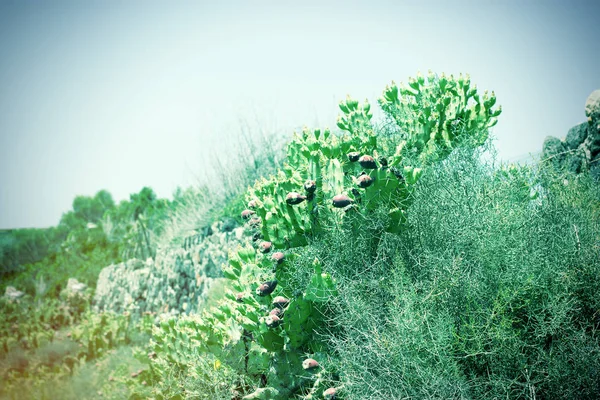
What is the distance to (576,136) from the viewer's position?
4.51m

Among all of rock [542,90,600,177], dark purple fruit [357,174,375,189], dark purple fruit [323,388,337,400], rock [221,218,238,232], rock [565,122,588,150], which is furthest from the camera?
rock [221,218,238,232]

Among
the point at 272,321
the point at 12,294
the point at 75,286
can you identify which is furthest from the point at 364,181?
the point at 75,286

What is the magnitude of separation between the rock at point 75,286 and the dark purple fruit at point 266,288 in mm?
7212

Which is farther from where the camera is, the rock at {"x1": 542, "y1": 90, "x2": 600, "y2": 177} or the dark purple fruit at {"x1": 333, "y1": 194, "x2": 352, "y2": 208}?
the rock at {"x1": 542, "y1": 90, "x2": 600, "y2": 177}

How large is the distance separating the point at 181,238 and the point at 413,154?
21.4ft

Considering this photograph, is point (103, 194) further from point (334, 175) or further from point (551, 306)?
point (551, 306)

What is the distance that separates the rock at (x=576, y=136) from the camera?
4469mm

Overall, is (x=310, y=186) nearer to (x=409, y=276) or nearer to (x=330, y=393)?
(x=409, y=276)

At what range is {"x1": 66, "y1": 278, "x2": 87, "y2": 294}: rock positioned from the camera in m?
8.69

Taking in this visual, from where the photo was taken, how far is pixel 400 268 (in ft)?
8.36

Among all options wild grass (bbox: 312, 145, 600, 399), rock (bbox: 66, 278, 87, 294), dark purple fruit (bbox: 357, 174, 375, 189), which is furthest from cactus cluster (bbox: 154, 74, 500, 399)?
rock (bbox: 66, 278, 87, 294)

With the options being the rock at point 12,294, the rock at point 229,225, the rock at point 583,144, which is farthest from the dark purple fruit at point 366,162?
the rock at point 12,294

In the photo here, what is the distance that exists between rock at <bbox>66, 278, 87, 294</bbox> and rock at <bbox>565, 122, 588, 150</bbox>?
27.7 ft

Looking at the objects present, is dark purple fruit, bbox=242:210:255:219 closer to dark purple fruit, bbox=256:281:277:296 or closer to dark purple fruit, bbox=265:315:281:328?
dark purple fruit, bbox=256:281:277:296
